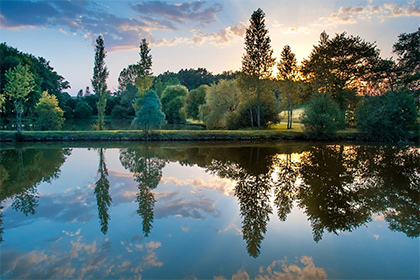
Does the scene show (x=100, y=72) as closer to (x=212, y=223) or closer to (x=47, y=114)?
(x=47, y=114)

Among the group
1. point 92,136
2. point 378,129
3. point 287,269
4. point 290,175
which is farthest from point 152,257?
point 378,129

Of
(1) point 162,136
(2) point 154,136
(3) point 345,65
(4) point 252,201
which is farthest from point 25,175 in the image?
(3) point 345,65

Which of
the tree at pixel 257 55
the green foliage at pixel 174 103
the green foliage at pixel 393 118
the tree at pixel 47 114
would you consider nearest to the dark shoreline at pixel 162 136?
the green foliage at pixel 393 118

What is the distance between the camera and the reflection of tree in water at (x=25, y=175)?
29.6ft

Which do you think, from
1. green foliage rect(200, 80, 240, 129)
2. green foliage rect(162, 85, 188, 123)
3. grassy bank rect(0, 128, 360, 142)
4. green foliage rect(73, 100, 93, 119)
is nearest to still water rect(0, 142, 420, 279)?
grassy bank rect(0, 128, 360, 142)

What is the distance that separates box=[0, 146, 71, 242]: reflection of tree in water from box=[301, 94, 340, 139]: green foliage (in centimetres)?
2356

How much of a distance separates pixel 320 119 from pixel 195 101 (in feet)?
95.9

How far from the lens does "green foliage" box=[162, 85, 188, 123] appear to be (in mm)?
58875

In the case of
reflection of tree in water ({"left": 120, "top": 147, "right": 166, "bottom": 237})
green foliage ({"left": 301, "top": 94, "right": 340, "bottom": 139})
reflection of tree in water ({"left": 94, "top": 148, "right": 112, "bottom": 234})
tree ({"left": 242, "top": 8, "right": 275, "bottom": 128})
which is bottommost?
reflection of tree in water ({"left": 94, "top": 148, "right": 112, "bottom": 234})

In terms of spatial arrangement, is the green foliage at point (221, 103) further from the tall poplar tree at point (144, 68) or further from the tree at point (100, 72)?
the tree at point (100, 72)

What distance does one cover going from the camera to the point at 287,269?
4934 millimetres

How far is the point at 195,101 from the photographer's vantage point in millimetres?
51906

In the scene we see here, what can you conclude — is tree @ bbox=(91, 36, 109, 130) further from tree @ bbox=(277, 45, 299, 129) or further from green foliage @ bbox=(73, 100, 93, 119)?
green foliage @ bbox=(73, 100, 93, 119)

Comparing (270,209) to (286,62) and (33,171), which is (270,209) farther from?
(286,62)
